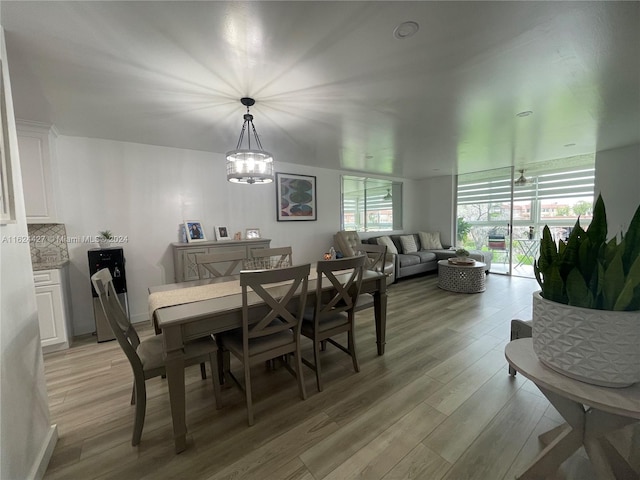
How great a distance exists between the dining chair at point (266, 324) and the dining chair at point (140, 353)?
178 mm

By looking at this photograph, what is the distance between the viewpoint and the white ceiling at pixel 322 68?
130cm

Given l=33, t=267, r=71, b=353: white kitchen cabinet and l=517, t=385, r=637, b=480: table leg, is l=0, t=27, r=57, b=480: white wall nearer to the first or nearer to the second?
l=33, t=267, r=71, b=353: white kitchen cabinet

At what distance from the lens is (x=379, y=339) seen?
7.95ft

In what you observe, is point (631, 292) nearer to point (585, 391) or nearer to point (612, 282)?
point (612, 282)

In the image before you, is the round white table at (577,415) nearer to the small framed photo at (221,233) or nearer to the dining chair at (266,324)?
the dining chair at (266,324)

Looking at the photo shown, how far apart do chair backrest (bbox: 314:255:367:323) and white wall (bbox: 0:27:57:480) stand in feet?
5.11

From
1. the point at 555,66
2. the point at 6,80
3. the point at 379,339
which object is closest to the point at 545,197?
the point at 555,66

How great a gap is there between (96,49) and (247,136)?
67.3 inches

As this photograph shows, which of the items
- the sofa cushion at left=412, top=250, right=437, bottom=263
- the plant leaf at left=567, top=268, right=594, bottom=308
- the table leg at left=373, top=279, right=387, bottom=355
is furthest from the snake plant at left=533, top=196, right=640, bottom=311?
the sofa cushion at left=412, top=250, right=437, bottom=263

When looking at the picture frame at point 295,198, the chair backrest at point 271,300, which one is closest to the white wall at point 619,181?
the picture frame at point 295,198

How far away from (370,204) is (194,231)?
4.00m

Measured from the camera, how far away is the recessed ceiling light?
1365 millimetres

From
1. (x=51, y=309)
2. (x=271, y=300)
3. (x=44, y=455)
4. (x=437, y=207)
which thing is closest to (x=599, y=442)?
(x=271, y=300)

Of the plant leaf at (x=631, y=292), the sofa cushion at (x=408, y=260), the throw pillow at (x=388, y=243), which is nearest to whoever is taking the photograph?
the plant leaf at (x=631, y=292)
